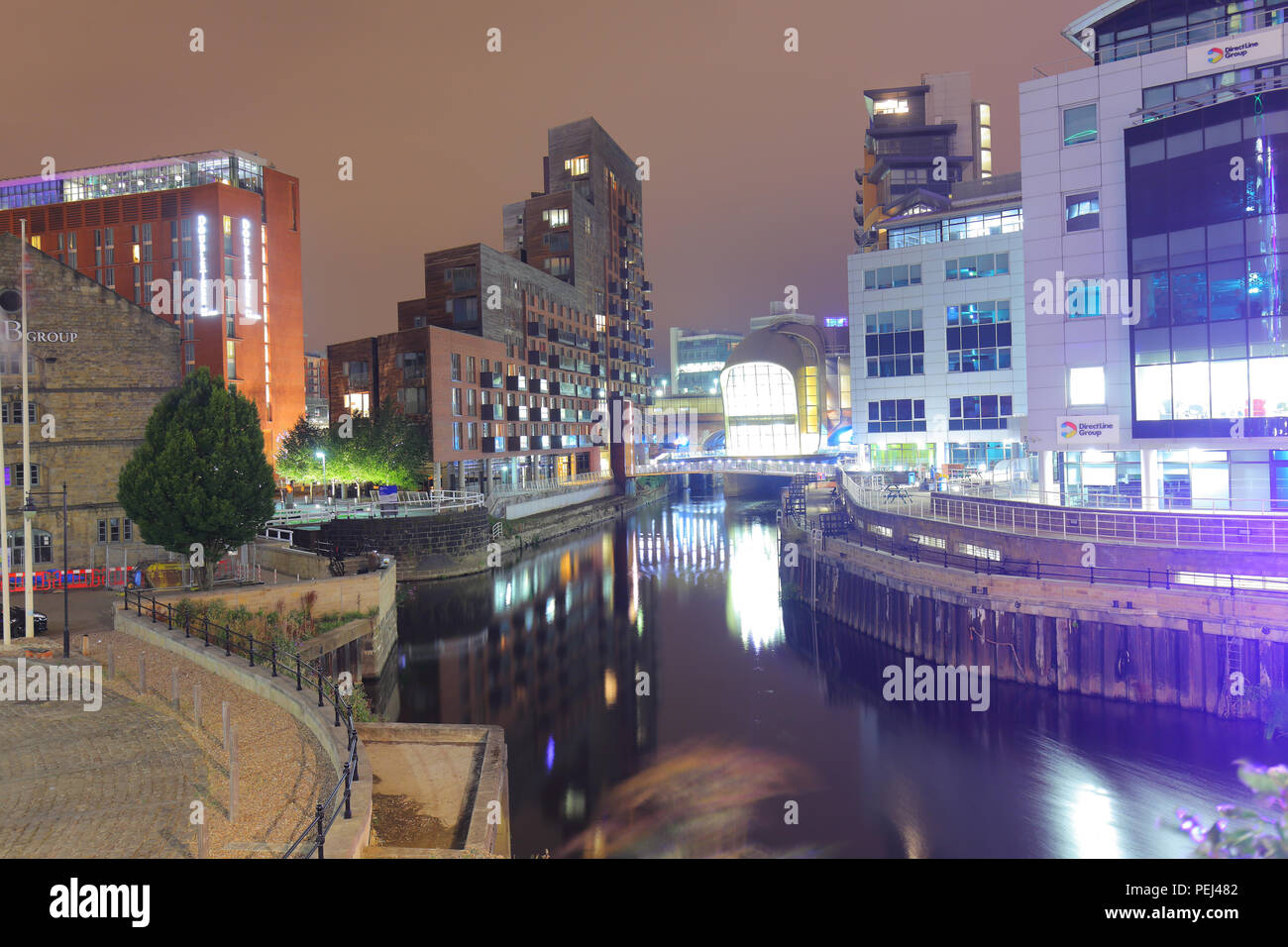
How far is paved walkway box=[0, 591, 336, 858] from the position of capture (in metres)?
10.7

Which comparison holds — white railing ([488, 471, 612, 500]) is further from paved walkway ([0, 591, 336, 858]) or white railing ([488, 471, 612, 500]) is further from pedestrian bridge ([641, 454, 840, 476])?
paved walkway ([0, 591, 336, 858])

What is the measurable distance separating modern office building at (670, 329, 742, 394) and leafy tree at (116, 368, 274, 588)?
138314mm

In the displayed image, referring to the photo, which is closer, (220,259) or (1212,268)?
(1212,268)

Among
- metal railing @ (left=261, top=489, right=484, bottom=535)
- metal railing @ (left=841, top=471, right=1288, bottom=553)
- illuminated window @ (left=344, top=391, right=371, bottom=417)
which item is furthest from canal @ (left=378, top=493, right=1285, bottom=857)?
illuminated window @ (left=344, top=391, right=371, bottom=417)

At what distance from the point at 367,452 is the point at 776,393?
186 ft

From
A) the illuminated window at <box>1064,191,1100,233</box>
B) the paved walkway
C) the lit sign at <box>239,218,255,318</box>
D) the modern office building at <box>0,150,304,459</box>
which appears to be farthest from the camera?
the lit sign at <box>239,218,255,318</box>

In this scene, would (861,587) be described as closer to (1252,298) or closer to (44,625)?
(1252,298)

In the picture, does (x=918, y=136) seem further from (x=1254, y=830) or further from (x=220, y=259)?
(x=1254, y=830)

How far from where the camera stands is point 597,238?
91938 mm

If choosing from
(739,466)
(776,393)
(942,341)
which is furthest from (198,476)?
(776,393)

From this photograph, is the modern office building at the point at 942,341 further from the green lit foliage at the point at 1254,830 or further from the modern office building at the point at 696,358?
the modern office building at the point at 696,358

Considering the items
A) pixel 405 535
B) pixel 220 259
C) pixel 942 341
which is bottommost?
pixel 405 535

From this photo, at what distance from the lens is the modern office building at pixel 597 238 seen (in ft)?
284
